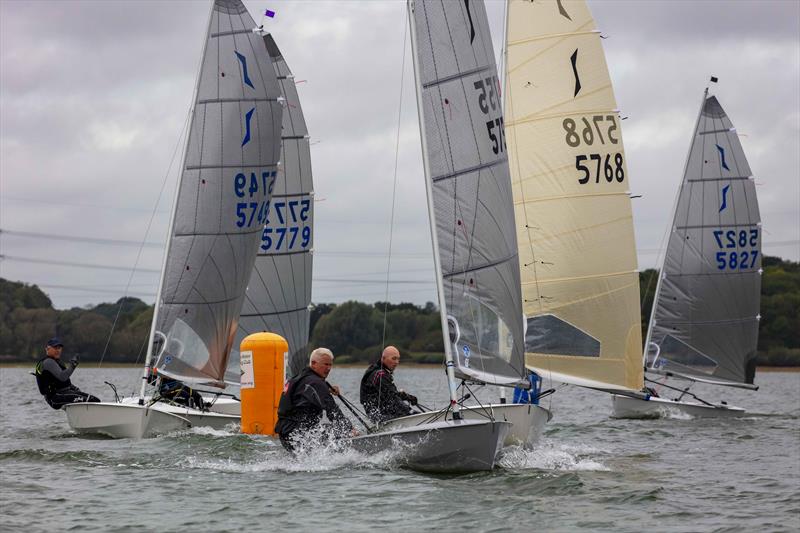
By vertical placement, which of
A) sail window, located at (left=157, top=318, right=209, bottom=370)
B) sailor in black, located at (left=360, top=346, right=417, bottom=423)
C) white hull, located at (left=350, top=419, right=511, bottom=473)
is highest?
sail window, located at (left=157, top=318, right=209, bottom=370)

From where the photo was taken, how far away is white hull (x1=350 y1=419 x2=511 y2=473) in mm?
12578

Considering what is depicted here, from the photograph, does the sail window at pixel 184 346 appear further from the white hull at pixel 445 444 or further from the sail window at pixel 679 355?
the sail window at pixel 679 355

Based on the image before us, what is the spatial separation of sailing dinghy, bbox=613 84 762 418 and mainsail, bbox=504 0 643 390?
7.57m

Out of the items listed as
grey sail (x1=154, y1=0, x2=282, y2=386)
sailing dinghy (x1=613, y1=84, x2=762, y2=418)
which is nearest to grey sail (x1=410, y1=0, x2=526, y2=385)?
grey sail (x1=154, y1=0, x2=282, y2=386)

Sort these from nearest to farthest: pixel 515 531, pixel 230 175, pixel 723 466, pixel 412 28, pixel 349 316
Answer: pixel 515 531, pixel 412 28, pixel 723 466, pixel 230 175, pixel 349 316

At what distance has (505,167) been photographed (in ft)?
49.7

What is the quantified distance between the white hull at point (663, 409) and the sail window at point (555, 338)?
20.0 feet

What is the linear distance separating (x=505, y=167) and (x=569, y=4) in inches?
261

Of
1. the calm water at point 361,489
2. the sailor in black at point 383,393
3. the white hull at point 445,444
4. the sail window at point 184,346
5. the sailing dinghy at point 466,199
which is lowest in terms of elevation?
the calm water at point 361,489

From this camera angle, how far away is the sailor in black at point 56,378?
18250mm

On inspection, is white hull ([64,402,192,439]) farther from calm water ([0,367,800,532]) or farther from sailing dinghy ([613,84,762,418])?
sailing dinghy ([613,84,762,418])

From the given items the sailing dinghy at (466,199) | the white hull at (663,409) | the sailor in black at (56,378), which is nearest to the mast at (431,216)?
the sailing dinghy at (466,199)

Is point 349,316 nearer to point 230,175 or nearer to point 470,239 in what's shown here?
point 230,175

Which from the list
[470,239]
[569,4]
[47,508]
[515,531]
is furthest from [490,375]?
[569,4]
